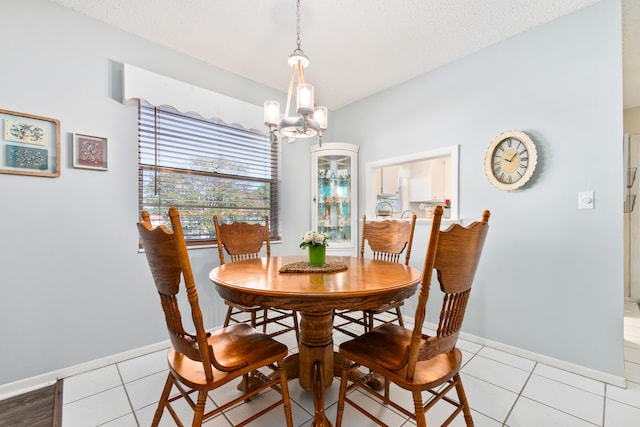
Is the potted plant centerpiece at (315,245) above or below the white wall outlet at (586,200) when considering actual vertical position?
below

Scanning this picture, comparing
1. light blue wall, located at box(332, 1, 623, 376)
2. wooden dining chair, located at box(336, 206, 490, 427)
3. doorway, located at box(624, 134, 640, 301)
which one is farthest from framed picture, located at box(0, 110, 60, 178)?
doorway, located at box(624, 134, 640, 301)

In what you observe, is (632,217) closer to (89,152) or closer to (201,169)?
(201,169)

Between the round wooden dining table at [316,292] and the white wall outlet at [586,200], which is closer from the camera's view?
the round wooden dining table at [316,292]

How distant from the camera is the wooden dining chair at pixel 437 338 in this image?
3.45 feet

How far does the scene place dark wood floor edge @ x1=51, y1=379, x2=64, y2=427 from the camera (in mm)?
1554

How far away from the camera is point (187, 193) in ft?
8.66

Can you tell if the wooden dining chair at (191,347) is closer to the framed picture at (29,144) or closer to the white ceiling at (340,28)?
the framed picture at (29,144)

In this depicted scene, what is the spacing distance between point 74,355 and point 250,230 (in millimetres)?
1469

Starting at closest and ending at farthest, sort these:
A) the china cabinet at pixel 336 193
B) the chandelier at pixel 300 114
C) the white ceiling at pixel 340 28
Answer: the chandelier at pixel 300 114
the white ceiling at pixel 340 28
the china cabinet at pixel 336 193

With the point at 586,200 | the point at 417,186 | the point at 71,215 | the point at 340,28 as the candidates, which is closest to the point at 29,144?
the point at 71,215

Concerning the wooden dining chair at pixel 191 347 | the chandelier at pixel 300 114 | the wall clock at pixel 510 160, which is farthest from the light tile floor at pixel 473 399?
the chandelier at pixel 300 114

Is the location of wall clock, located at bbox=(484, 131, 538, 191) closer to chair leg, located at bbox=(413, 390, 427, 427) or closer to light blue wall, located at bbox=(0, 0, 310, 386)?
chair leg, located at bbox=(413, 390, 427, 427)

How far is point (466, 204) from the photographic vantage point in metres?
2.62

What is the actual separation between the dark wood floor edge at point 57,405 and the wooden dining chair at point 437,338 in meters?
1.50
